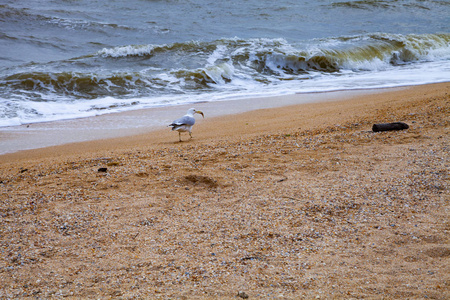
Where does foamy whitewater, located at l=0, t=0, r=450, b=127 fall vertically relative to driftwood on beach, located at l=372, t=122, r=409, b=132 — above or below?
above

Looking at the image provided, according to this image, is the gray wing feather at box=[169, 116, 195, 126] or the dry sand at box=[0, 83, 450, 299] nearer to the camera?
the dry sand at box=[0, 83, 450, 299]

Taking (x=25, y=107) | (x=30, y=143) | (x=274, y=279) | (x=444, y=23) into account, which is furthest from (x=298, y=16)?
(x=274, y=279)

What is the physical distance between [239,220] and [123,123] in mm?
5090

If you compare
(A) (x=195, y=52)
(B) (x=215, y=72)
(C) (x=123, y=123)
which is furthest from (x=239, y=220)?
(A) (x=195, y=52)

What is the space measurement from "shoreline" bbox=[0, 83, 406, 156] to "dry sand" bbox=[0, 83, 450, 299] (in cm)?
142

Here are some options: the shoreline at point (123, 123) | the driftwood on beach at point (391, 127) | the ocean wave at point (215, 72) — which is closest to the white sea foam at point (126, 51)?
the ocean wave at point (215, 72)

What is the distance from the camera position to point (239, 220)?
3053mm

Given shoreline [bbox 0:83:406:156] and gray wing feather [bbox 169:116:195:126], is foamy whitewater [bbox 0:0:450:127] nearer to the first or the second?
shoreline [bbox 0:83:406:156]

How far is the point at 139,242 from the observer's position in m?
2.82

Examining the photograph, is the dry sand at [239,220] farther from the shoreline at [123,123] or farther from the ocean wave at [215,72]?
the ocean wave at [215,72]

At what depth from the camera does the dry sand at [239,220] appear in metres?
2.33

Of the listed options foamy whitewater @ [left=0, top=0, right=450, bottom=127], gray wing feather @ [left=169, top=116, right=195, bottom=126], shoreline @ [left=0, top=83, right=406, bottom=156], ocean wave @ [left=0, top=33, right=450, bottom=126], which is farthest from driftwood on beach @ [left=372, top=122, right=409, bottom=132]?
ocean wave @ [left=0, top=33, right=450, bottom=126]

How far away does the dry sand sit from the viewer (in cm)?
233

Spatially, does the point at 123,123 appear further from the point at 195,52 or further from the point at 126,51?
the point at 195,52
